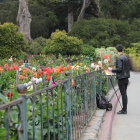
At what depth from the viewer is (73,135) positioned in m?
3.80

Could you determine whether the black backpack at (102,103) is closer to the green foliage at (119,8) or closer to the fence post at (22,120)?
the fence post at (22,120)

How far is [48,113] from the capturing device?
9.12ft

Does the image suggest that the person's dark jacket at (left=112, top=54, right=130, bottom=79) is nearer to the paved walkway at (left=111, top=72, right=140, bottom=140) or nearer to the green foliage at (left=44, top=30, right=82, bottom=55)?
the paved walkway at (left=111, top=72, right=140, bottom=140)

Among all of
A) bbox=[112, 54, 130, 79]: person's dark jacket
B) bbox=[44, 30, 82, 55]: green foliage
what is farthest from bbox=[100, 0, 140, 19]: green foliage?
bbox=[112, 54, 130, 79]: person's dark jacket

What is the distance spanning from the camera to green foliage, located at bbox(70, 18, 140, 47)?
81.6 ft

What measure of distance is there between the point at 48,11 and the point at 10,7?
19.8 feet

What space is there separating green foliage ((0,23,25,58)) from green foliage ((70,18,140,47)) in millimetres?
10100

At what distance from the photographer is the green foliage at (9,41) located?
1550 cm

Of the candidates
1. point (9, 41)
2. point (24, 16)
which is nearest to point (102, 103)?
point (9, 41)

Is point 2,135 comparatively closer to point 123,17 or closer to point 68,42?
point 68,42

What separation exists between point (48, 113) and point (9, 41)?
1329 cm

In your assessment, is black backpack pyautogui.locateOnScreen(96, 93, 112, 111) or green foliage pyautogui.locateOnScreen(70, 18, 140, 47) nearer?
black backpack pyautogui.locateOnScreen(96, 93, 112, 111)

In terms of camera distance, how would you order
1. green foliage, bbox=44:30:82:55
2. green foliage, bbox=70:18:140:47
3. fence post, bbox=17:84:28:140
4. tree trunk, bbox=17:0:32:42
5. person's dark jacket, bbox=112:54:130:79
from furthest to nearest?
green foliage, bbox=70:18:140:47
tree trunk, bbox=17:0:32:42
green foliage, bbox=44:30:82:55
person's dark jacket, bbox=112:54:130:79
fence post, bbox=17:84:28:140

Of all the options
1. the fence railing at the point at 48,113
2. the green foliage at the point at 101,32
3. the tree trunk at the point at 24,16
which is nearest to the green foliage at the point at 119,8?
the green foliage at the point at 101,32
